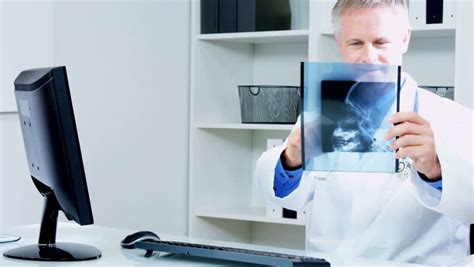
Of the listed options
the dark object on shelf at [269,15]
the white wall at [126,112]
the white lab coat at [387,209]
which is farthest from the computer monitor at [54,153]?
the dark object on shelf at [269,15]

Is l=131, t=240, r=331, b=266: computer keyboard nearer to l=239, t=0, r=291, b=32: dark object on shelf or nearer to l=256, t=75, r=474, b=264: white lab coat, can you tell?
l=256, t=75, r=474, b=264: white lab coat

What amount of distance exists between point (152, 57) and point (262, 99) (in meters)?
0.47

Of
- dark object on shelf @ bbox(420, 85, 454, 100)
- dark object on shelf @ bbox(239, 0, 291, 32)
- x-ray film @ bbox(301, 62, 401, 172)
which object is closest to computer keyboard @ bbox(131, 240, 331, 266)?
x-ray film @ bbox(301, 62, 401, 172)

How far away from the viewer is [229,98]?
11.5 ft

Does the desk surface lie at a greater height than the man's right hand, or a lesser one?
lesser

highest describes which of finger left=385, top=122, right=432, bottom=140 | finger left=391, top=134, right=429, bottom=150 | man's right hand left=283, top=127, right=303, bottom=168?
finger left=385, top=122, right=432, bottom=140

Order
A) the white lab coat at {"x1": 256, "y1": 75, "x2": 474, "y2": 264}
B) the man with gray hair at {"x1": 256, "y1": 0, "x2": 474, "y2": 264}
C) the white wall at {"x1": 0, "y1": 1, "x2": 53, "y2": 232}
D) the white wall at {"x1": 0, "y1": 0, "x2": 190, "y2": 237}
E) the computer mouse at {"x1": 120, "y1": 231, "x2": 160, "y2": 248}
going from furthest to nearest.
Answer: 1. the white wall at {"x1": 0, "y1": 0, "x2": 190, "y2": 237}
2. the white wall at {"x1": 0, "y1": 1, "x2": 53, "y2": 232}
3. the white lab coat at {"x1": 256, "y1": 75, "x2": 474, "y2": 264}
4. the man with gray hair at {"x1": 256, "y1": 0, "x2": 474, "y2": 264}
5. the computer mouse at {"x1": 120, "y1": 231, "x2": 160, "y2": 248}

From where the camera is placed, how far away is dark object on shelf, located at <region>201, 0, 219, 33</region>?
3.30 metres

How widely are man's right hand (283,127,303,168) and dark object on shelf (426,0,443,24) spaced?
3.49ft

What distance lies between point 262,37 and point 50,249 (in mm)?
1788

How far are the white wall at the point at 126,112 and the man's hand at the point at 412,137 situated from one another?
139cm

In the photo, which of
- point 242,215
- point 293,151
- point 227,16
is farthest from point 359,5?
point 242,215

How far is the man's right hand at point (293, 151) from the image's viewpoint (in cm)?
190

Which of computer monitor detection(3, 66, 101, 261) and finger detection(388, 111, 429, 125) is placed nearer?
computer monitor detection(3, 66, 101, 261)
